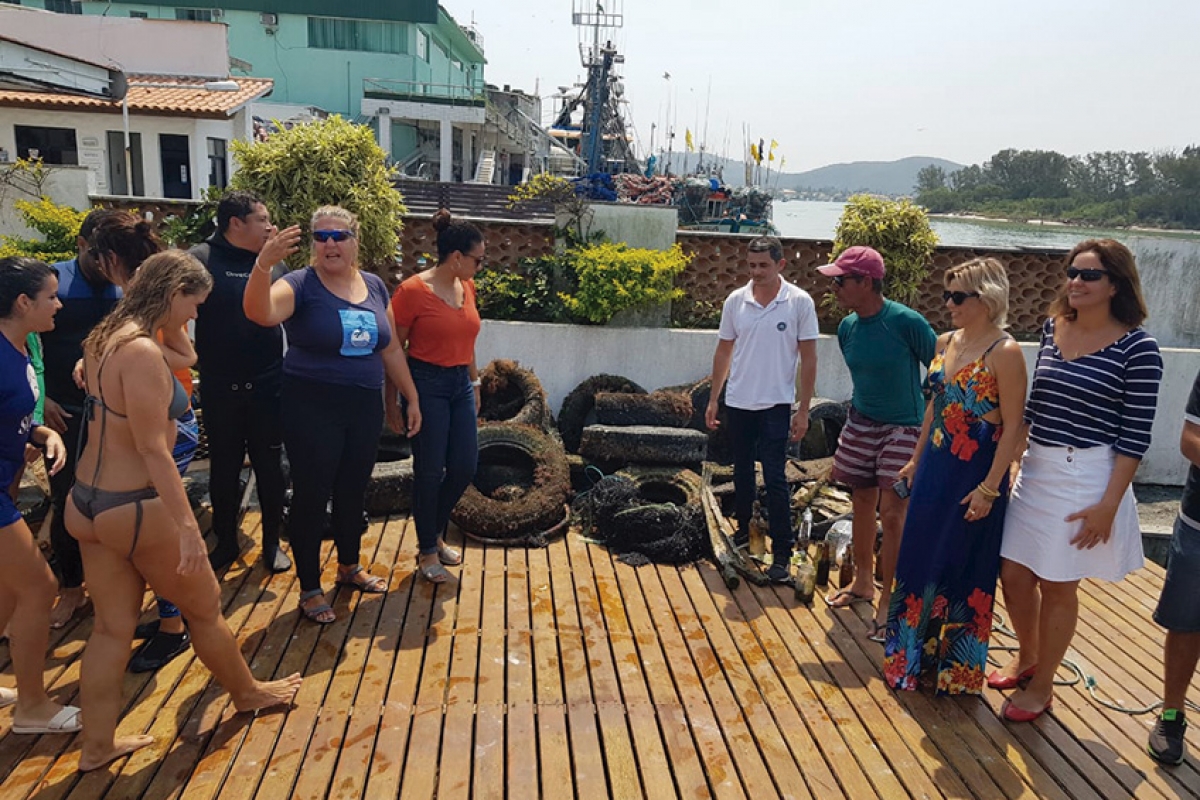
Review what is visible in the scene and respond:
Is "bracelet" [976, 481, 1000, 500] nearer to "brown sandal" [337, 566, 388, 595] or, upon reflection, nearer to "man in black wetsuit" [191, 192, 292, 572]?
"brown sandal" [337, 566, 388, 595]

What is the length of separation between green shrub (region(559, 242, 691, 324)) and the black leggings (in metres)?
3.41

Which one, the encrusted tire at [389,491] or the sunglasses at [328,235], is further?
the encrusted tire at [389,491]

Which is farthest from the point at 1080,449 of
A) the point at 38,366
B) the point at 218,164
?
the point at 218,164

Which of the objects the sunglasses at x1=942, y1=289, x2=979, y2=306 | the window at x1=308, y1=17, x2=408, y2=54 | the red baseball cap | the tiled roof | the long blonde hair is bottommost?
the long blonde hair

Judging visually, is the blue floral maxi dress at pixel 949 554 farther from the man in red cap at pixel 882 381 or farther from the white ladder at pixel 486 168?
the white ladder at pixel 486 168

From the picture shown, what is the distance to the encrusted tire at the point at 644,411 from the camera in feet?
19.7

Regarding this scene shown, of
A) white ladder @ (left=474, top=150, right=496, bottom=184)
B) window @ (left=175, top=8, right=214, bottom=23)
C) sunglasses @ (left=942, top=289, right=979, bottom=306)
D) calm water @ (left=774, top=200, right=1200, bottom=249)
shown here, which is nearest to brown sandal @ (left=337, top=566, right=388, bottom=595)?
sunglasses @ (left=942, top=289, right=979, bottom=306)

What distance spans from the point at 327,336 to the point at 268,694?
140cm

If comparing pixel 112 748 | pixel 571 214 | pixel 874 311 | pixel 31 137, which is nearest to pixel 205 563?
pixel 112 748

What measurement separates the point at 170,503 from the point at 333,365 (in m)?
1.08

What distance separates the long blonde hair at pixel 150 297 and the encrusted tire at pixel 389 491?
7.88 feet

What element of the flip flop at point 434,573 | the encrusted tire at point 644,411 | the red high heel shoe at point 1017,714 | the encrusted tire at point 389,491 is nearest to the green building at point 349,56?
the encrusted tire at point 644,411

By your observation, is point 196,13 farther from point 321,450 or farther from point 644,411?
point 321,450

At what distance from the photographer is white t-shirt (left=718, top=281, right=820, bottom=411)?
13.9 ft
